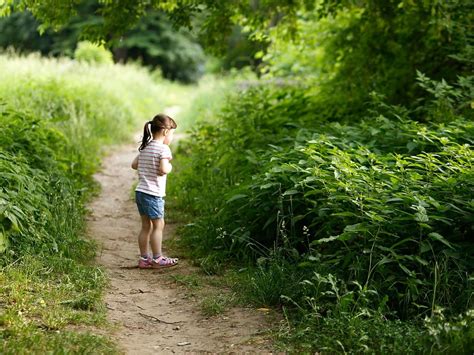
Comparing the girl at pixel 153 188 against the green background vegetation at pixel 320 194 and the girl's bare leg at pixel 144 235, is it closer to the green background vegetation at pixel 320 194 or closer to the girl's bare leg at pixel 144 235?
the girl's bare leg at pixel 144 235

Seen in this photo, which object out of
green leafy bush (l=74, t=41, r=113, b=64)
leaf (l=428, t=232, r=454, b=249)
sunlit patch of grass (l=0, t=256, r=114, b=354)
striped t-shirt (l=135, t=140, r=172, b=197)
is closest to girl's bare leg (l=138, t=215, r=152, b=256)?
striped t-shirt (l=135, t=140, r=172, b=197)

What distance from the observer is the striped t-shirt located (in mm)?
6234

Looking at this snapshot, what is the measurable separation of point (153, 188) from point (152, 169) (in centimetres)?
19

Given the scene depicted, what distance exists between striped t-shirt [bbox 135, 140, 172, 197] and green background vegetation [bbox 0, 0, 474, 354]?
78 cm

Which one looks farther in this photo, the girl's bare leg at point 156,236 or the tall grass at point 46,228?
the girl's bare leg at point 156,236

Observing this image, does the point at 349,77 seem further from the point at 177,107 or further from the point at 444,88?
the point at 177,107

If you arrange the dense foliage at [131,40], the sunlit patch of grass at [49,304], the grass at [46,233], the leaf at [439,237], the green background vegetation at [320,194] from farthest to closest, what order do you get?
the dense foliage at [131,40], the leaf at [439,237], the green background vegetation at [320,194], the grass at [46,233], the sunlit patch of grass at [49,304]

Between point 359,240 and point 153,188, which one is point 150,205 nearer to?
point 153,188

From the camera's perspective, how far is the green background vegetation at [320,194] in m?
4.44

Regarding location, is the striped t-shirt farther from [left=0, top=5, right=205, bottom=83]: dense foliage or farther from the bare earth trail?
[left=0, top=5, right=205, bottom=83]: dense foliage

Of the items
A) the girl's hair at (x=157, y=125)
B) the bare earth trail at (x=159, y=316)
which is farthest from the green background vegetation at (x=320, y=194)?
the girl's hair at (x=157, y=125)

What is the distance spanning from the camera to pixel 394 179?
522 cm

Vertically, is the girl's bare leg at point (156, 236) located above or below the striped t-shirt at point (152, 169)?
below

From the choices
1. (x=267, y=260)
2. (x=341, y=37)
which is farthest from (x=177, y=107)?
(x=267, y=260)
